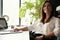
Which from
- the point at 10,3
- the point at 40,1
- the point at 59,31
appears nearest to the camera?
the point at 59,31

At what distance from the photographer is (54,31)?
177cm

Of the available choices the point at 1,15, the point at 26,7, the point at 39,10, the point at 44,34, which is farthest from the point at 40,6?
the point at 1,15

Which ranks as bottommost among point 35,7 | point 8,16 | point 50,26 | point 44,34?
point 44,34

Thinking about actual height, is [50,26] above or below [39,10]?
below

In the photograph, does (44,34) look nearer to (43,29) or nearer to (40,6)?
(43,29)

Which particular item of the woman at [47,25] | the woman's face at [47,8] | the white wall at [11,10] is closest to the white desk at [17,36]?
the woman at [47,25]

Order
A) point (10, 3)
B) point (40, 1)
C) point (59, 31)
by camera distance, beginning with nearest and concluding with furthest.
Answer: point (59, 31) < point (40, 1) < point (10, 3)

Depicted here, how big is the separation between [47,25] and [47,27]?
3 cm

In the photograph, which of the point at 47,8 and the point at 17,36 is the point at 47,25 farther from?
the point at 17,36

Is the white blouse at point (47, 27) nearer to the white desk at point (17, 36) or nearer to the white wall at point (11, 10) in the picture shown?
the white desk at point (17, 36)

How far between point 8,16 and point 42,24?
0.55 m

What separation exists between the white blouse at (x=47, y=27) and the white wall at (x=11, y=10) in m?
0.29

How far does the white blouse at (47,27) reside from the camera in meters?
1.77

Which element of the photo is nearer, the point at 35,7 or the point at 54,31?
the point at 54,31
